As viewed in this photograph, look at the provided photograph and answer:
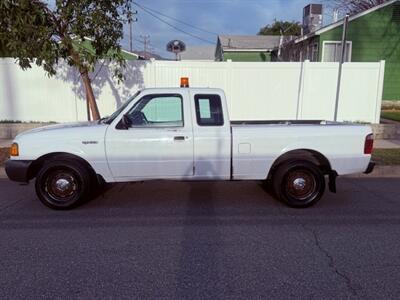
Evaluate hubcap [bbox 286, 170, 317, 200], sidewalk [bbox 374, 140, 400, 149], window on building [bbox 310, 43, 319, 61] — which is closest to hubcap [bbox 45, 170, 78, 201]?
hubcap [bbox 286, 170, 317, 200]

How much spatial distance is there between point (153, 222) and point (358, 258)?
2529 millimetres

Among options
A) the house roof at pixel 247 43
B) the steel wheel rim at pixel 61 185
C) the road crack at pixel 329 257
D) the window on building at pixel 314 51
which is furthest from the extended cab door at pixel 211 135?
the house roof at pixel 247 43

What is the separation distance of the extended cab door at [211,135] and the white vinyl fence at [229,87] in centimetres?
653

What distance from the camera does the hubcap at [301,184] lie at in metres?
5.55

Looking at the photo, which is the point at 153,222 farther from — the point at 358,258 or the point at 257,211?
the point at 358,258

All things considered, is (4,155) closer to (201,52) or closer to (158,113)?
(158,113)

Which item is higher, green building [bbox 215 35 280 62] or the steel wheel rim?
green building [bbox 215 35 280 62]

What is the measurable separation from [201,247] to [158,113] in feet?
7.47

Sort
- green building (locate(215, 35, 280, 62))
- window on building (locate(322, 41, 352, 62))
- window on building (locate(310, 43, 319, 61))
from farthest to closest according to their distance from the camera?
green building (locate(215, 35, 280, 62)) < window on building (locate(310, 43, 319, 61)) < window on building (locate(322, 41, 352, 62))

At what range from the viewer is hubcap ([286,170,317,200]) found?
18.2 feet

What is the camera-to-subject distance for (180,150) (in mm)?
5406

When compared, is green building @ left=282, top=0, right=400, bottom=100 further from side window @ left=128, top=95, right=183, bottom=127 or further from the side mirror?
the side mirror

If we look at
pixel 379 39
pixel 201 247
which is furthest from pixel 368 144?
pixel 379 39

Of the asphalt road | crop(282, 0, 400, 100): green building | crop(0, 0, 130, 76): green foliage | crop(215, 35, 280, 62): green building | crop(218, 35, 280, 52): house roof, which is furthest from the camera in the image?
crop(218, 35, 280, 52): house roof
